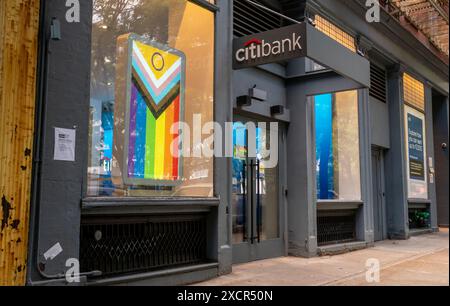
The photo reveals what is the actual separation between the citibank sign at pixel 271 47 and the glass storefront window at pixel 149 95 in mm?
474

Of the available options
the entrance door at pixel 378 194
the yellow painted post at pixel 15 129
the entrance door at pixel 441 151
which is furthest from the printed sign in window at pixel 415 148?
the yellow painted post at pixel 15 129

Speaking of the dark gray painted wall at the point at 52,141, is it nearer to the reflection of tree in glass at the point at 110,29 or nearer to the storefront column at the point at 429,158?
the reflection of tree in glass at the point at 110,29

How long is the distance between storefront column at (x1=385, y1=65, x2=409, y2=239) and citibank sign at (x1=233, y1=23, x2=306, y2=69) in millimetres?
8020

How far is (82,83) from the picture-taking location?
497 centimetres

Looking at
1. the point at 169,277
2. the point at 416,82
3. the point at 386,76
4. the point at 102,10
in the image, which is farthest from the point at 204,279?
the point at 416,82

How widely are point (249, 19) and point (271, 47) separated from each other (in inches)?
78.2

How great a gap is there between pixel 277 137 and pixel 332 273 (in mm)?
3013

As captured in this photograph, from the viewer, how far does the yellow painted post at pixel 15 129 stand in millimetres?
4254

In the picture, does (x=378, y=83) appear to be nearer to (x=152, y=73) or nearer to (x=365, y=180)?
(x=365, y=180)

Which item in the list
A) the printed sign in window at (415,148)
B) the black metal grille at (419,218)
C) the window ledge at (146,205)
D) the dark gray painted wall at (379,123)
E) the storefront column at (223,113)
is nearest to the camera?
the window ledge at (146,205)

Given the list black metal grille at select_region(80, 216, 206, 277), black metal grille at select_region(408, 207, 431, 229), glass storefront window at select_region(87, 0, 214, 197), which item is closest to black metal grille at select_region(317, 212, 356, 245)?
black metal grille at select_region(80, 216, 206, 277)

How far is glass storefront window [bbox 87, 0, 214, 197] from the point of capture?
5.35 meters

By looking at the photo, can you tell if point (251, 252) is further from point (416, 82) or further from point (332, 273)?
point (416, 82)

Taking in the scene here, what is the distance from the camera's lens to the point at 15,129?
436 cm
